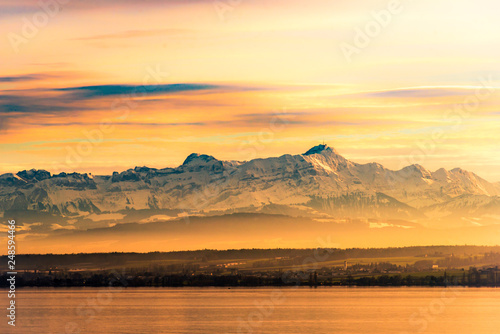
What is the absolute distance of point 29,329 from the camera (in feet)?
532

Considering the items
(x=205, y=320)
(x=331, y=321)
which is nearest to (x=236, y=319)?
(x=205, y=320)

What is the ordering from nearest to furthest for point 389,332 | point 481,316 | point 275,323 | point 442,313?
point 389,332 < point 275,323 < point 481,316 < point 442,313

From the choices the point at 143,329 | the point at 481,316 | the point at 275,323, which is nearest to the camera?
the point at 143,329

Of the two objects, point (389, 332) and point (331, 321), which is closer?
point (389, 332)

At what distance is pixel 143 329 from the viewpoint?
15500cm

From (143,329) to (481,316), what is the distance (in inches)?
3009

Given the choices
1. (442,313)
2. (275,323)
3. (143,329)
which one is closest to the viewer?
(143,329)

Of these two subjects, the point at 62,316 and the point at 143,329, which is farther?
the point at 62,316

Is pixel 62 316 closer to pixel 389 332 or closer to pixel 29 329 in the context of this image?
pixel 29 329

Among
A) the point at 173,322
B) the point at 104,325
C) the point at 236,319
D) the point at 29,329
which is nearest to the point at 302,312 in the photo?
the point at 236,319

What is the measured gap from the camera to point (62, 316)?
19750cm

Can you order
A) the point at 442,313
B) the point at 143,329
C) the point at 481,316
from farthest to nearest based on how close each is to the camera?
the point at 442,313, the point at 481,316, the point at 143,329

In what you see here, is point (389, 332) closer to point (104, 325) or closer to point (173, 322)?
point (173, 322)

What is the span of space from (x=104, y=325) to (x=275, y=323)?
118ft
